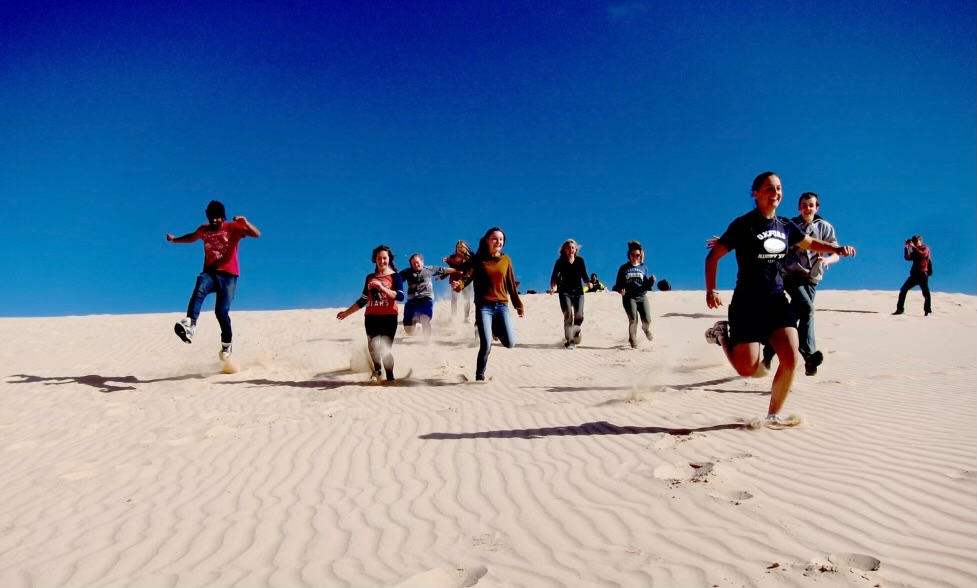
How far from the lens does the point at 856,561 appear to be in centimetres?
221

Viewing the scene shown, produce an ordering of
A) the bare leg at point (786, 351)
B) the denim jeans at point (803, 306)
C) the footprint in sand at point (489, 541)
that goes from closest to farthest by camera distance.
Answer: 1. the footprint in sand at point (489, 541)
2. the bare leg at point (786, 351)
3. the denim jeans at point (803, 306)

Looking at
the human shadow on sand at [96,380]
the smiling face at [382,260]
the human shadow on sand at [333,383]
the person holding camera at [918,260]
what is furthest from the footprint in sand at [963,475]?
the person holding camera at [918,260]

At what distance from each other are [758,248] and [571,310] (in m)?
7.13

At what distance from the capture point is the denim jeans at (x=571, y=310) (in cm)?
1101

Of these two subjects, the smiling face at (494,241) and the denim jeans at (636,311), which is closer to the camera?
the smiling face at (494,241)

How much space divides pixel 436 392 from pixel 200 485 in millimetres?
3652

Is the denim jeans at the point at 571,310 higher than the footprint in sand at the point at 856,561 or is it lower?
higher

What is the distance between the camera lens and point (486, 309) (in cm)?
724

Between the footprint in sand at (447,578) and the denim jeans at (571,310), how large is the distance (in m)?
8.80

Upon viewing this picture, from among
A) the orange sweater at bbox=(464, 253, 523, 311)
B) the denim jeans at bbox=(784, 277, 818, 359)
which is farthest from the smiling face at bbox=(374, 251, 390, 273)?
the denim jeans at bbox=(784, 277, 818, 359)

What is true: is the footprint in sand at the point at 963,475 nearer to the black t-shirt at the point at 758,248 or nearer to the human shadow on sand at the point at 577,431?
the human shadow on sand at the point at 577,431

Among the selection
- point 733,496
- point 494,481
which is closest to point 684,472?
point 733,496

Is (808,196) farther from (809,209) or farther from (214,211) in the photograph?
(214,211)

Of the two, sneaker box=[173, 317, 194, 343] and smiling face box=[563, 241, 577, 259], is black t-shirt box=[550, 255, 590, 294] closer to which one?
smiling face box=[563, 241, 577, 259]
